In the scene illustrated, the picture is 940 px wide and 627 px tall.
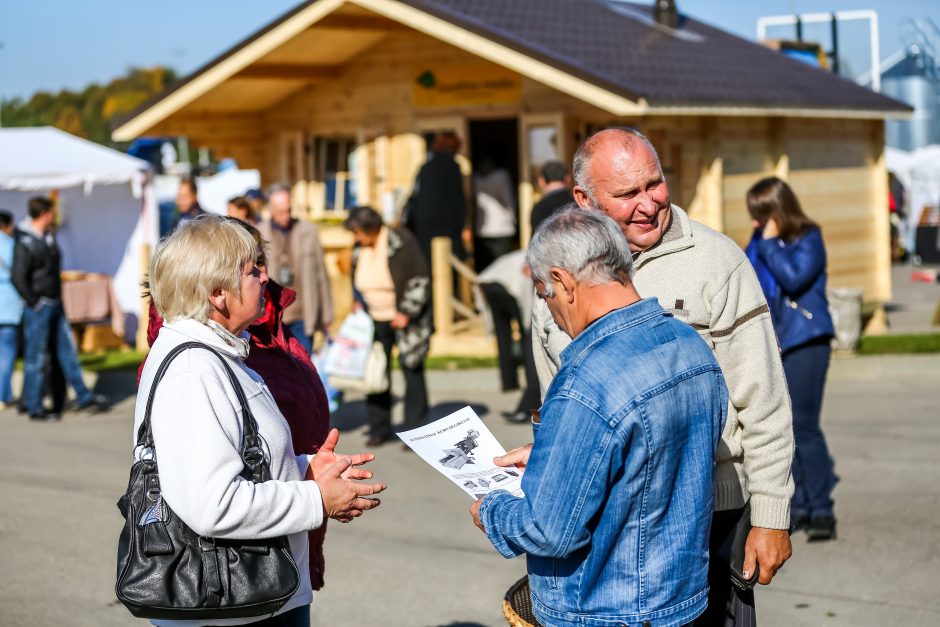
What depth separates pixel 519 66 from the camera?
13.9 metres

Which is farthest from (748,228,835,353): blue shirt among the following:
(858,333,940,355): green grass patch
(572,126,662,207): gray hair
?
(858,333,940,355): green grass patch

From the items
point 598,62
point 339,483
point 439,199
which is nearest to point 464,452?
point 339,483

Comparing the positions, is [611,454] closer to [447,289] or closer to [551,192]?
[551,192]

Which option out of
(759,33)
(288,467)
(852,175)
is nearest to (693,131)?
(852,175)

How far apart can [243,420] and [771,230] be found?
4.78m

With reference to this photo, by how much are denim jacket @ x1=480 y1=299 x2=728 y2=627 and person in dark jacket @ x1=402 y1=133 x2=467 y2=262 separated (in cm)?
1137

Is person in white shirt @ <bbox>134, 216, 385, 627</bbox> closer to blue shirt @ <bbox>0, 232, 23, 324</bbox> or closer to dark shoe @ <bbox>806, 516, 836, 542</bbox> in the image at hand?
dark shoe @ <bbox>806, 516, 836, 542</bbox>

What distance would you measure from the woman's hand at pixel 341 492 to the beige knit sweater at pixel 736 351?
0.72 metres

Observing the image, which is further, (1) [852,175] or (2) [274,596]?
(1) [852,175]

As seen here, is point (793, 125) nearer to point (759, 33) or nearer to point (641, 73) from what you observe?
point (641, 73)

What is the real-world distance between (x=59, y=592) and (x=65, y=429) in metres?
5.52

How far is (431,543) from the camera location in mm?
7555

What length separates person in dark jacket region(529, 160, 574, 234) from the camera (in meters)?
10.9

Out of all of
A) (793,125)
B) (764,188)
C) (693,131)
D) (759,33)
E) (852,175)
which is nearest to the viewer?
(764,188)
